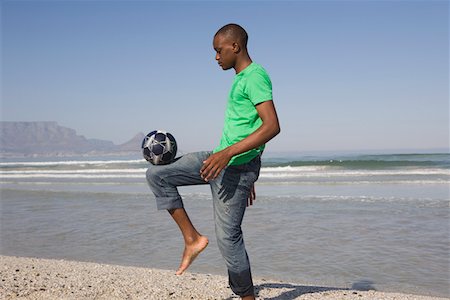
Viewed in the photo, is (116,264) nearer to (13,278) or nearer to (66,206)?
(13,278)

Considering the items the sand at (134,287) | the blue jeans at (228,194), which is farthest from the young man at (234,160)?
the sand at (134,287)

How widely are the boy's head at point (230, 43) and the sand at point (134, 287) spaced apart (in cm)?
247

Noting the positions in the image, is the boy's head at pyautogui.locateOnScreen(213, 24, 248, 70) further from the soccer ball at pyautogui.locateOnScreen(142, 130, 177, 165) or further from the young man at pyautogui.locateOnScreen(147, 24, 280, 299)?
the soccer ball at pyautogui.locateOnScreen(142, 130, 177, 165)

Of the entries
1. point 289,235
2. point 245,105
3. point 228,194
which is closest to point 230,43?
point 245,105

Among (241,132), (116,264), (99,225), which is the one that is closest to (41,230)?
(99,225)

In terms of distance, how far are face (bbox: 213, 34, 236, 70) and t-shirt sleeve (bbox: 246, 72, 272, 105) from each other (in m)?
0.29

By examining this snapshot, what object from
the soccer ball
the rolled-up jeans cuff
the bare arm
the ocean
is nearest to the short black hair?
the bare arm

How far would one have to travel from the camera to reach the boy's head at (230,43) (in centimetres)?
333

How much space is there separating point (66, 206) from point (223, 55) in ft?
34.7

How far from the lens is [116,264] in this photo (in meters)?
6.49

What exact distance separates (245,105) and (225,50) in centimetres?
47

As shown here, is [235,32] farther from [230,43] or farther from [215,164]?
[215,164]

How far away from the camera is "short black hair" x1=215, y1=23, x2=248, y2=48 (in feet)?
10.9

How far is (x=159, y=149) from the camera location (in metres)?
3.89
